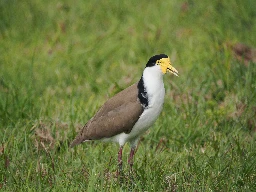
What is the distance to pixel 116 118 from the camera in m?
5.71

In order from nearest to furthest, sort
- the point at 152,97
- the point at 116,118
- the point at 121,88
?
the point at 152,97 < the point at 116,118 < the point at 121,88

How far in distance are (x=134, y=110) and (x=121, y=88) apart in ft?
5.71

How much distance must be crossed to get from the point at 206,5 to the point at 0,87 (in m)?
3.44

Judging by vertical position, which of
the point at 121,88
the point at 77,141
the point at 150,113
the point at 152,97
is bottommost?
the point at 77,141

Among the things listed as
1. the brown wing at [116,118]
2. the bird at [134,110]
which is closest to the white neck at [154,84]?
the bird at [134,110]

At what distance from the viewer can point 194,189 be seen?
5.06 metres

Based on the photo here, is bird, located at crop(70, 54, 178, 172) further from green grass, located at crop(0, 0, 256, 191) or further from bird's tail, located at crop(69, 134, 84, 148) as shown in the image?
green grass, located at crop(0, 0, 256, 191)

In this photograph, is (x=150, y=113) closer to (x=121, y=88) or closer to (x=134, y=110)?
(x=134, y=110)

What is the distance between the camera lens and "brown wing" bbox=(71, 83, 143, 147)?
5.59m

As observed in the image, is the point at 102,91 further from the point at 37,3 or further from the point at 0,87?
the point at 37,3

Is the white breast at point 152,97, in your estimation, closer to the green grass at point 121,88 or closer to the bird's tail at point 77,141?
the green grass at point 121,88

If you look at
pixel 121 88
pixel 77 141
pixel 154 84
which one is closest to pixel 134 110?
pixel 154 84

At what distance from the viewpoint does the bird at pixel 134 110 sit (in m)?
5.53

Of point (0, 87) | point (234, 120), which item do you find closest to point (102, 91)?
point (0, 87)
